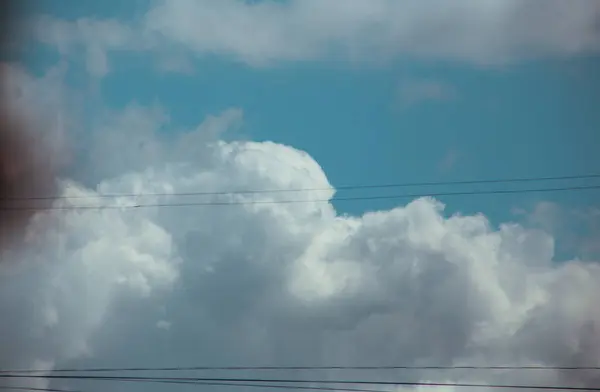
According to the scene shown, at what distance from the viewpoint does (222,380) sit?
1113cm

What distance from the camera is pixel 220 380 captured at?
11.1 metres

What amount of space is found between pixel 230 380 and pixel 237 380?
8.7 inches

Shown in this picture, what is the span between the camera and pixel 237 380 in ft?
36.6

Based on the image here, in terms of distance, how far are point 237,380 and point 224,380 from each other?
1.33 ft

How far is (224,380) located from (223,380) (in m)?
0.03

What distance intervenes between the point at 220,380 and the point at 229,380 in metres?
0.28

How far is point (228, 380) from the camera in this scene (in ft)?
36.6

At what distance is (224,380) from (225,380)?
31 millimetres

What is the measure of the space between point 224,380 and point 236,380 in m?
0.37

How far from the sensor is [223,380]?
1114 centimetres

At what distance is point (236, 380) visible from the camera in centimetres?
1113

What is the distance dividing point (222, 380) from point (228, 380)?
0.60 feet

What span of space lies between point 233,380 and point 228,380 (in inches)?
6.2

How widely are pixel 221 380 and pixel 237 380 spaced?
19.5 inches
